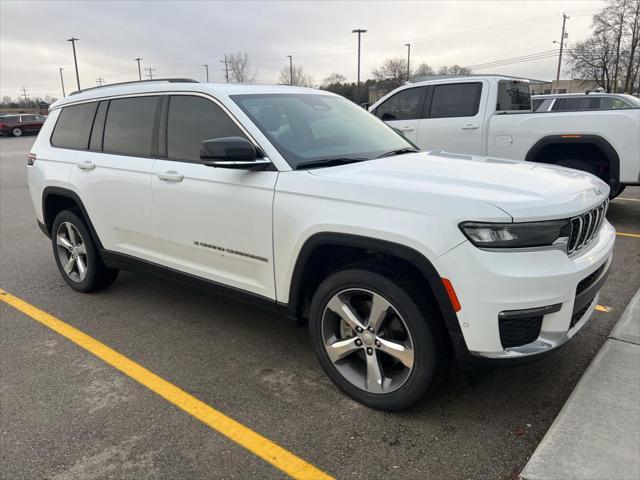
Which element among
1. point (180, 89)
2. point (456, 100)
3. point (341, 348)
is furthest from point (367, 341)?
point (456, 100)

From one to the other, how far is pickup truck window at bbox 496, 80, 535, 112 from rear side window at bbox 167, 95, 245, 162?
5375 millimetres

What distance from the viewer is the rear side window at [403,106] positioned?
8383 millimetres

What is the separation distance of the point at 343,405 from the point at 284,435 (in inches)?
16.8

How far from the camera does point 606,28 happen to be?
4888 cm

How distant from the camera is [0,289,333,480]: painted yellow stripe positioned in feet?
8.42

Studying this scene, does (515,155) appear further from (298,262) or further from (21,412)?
(21,412)

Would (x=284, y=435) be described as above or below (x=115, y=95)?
below

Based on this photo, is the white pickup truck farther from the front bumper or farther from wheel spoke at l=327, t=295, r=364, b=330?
wheel spoke at l=327, t=295, r=364, b=330

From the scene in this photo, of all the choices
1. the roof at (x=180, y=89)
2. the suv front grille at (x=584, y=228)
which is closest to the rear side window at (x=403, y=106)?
the roof at (x=180, y=89)

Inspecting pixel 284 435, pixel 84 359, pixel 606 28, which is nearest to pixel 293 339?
pixel 284 435

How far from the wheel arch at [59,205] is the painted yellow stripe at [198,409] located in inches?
32.9

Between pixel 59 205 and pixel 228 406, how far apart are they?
3133mm

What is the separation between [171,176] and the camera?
12.1ft

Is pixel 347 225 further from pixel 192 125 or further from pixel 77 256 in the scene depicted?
pixel 77 256
